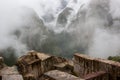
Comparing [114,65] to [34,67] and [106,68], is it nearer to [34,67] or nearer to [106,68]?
[106,68]

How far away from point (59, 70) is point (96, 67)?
1.00 m

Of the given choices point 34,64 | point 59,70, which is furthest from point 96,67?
point 34,64

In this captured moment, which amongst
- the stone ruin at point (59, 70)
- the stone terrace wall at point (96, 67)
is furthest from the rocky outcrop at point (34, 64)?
the stone terrace wall at point (96, 67)

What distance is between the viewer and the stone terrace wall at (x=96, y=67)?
5.60 metres

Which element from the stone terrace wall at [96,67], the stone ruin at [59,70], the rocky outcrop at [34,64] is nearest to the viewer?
the stone ruin at [59,70]

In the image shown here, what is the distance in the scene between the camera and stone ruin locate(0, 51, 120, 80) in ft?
17.0

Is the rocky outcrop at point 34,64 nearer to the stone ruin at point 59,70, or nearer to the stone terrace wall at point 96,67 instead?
the stone ruin at point 59,70

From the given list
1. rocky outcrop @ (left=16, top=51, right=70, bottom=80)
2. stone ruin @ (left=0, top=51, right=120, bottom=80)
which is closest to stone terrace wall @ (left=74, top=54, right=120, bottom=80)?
stone ruin @ (left=0, top=51, right=120, bottom=80)

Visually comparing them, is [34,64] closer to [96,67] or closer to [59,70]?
[59,70]

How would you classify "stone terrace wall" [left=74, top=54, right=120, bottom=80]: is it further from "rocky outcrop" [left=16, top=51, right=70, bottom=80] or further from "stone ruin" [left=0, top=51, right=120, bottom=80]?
"rocky outcrop" [left=16, top=51, right=70, bottom=80]

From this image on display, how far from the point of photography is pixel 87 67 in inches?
253

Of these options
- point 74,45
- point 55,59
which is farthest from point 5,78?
point 74,45

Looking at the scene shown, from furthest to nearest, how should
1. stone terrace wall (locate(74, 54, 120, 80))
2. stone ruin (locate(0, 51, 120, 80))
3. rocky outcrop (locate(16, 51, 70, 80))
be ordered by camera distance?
rocky outcrop (locate(16, 51, 70, 80)), stone terrace wall (locate(74, 54, 120, 80)), stone ruin (locate(0, 51, 120, 80))

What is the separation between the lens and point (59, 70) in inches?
262
